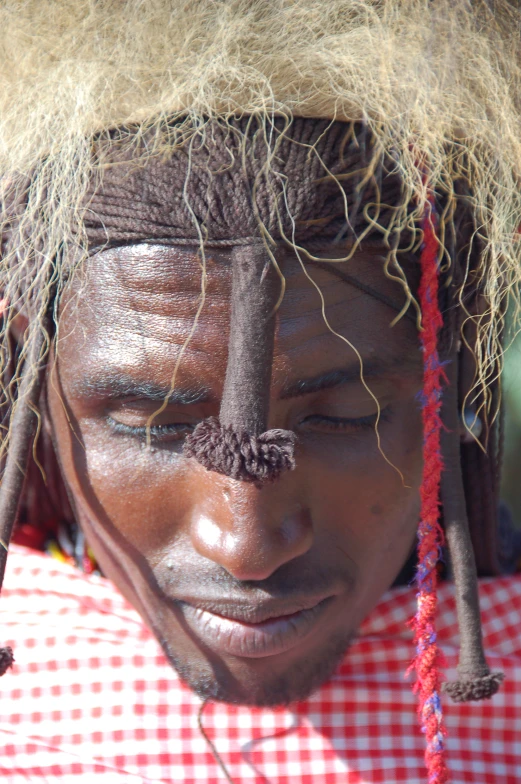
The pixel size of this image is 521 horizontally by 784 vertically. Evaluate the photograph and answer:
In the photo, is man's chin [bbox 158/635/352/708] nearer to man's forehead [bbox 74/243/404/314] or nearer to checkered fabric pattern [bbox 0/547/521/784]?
checkered fabric pattern [bbox 0/547/521/784]

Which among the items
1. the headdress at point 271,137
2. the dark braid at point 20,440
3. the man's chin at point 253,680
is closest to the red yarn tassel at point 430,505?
the headdress at point 271,137

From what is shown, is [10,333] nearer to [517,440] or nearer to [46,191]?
[46,191]

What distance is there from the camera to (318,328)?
1395 millimetres

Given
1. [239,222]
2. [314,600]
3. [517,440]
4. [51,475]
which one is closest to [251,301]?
[239,222]

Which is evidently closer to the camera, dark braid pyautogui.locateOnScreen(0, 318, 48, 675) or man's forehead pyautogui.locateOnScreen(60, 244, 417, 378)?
man's forehead pyautogui.locateOnScreen(60, 244, 417, 378)

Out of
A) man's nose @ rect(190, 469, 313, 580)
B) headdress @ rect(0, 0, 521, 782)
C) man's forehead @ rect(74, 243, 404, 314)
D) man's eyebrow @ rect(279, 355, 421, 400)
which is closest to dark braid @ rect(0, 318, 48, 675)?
headdress @ rect(0, 0, 521, 782)

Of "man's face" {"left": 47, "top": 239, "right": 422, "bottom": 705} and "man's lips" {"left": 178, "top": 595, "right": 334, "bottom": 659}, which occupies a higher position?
"man's face" {"left": 47, "top": 239, "right": 422, "bottom": 705}

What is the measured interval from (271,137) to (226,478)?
54cm

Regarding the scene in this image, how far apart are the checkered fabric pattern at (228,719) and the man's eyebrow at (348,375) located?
Result: 65cm

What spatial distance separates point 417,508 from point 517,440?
1.71 m

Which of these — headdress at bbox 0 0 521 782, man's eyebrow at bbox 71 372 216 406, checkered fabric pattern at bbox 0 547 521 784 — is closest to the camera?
headdress at bbox 0 0 521 782

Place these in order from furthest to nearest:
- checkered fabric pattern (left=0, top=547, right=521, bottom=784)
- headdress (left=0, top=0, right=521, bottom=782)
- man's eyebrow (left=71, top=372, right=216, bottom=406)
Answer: checkered fabric pattern (left=0, top=547, right=521, bottom=784) < man's eyebrow (left=71, top=372, right=216, bottom=406) < headdress (left=0, top=0, right=521, bottom=782)

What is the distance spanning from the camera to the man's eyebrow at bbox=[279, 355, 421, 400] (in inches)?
54.8

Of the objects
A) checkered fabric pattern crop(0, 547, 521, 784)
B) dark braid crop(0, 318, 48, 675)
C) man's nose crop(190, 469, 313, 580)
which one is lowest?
checkered fabric pattern crop(0, 547, 521, 784)
